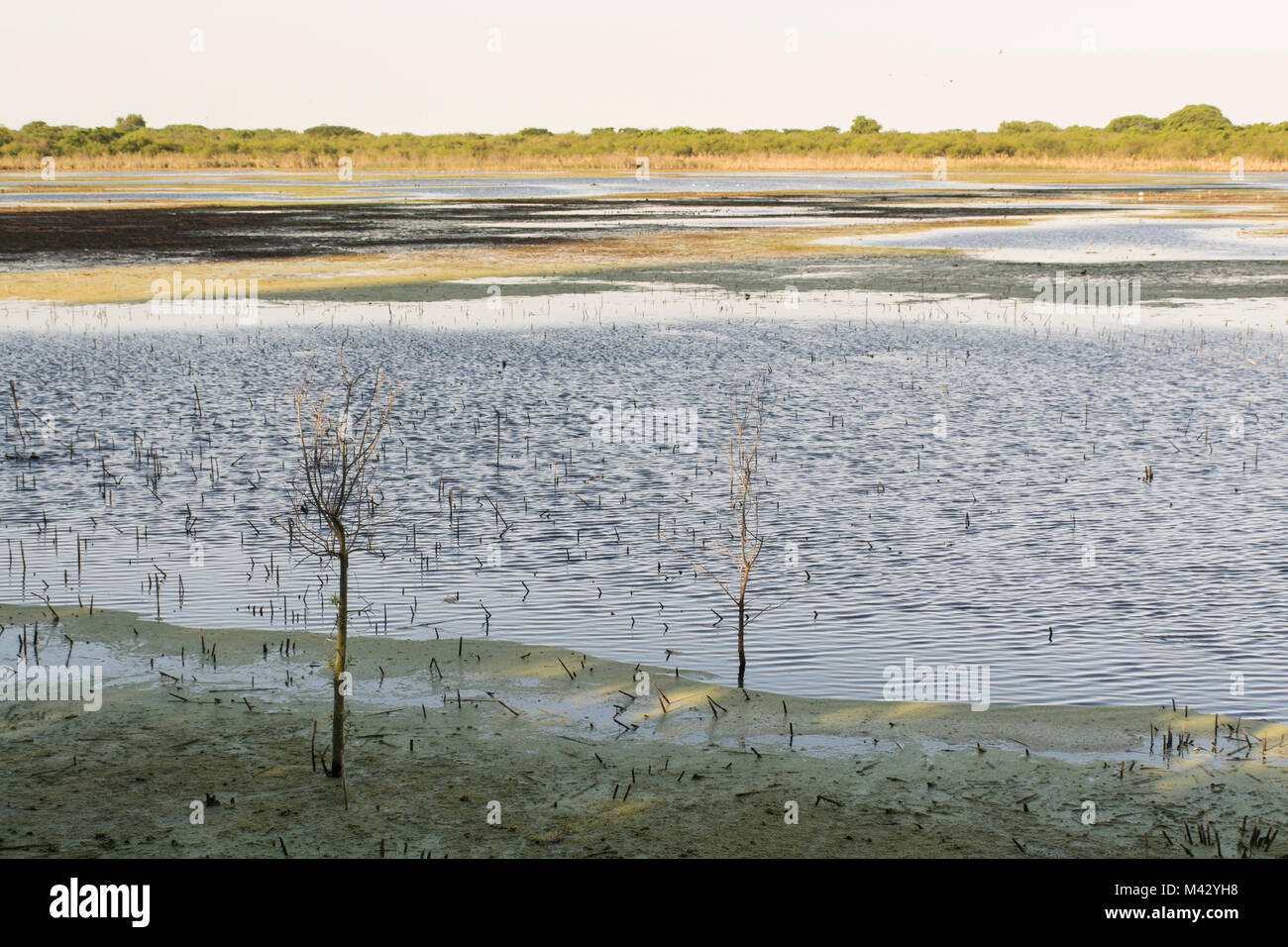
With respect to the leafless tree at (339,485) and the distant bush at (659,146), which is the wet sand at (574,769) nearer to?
the leafless tree at (339,485)

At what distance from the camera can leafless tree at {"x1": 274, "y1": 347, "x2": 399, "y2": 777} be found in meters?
7.15

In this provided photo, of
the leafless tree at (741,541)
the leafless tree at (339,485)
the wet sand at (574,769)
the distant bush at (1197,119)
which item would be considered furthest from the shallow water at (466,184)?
the distant bush at (1197,119)

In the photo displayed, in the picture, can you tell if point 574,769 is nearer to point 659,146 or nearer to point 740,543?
point 740,543

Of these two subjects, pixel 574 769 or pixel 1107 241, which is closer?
pixel 574 769

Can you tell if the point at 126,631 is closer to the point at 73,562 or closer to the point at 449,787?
the point at 73,562

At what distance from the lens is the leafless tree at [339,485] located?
7148mm

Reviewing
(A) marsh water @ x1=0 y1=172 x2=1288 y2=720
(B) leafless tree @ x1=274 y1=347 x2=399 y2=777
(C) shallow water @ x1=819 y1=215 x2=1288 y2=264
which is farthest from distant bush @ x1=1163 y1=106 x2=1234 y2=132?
(B) leafless tree @ x1=274 y1=347 x2=399 y2=777

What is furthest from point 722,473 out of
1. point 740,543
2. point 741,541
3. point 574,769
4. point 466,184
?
point 466,184

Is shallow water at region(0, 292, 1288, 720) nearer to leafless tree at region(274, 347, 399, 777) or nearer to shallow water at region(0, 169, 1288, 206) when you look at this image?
leafless tree at region(274, 347, 399, 777)

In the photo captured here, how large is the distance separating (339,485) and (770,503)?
596cm

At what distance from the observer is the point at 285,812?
670cm

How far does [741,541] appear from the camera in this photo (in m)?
9.56

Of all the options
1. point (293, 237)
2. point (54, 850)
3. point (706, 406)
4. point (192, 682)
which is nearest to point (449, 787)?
Answer: point (54, 850)

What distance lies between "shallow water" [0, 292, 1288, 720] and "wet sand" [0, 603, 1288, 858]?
78cm
